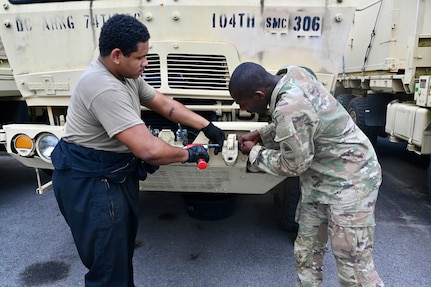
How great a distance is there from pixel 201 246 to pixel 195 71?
154 cm

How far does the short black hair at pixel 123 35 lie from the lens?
67.2 inches

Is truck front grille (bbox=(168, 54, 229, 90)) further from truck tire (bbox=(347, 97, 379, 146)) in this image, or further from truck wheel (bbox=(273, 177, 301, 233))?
truck tire (bbox=(347, 97, 379, 146))

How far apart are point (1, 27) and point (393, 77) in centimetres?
462

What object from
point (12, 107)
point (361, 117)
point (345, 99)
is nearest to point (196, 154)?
point (12, 107)

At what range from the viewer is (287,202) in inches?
125

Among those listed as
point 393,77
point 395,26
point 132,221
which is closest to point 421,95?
point 393,77

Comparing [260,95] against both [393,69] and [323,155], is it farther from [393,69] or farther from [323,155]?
[393,69]

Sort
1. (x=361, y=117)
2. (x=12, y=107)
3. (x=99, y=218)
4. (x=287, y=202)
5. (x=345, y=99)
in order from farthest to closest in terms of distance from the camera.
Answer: (x=345, y=99)
(x=361, y=117)
(x=12, y=107)
(x=287, y=202)
(x=99, y=218)

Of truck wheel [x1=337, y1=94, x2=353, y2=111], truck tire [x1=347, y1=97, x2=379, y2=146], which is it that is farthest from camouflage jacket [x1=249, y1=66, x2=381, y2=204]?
truck wheel [x1=337, y1=94, x2=353, y2=111]

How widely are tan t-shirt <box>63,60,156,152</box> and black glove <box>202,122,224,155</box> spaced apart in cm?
48

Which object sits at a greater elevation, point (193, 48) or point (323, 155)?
point (193, 48)

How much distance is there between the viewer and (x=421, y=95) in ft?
13.8

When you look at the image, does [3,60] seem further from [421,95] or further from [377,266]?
[421,95]

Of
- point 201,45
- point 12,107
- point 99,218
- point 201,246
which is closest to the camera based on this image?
point 99,218
